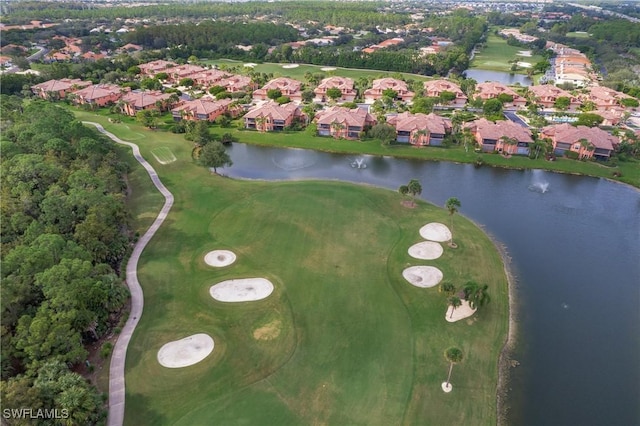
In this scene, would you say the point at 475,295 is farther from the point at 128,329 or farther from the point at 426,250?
the point at 128,329

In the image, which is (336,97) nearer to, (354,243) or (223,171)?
(223,171)

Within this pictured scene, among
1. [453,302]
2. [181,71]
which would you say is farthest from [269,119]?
[453,302]

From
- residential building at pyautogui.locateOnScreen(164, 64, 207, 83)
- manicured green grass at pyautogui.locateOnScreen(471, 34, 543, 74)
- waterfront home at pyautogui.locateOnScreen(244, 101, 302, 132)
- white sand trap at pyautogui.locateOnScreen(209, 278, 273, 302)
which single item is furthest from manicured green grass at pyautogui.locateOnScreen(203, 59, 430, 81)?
white sand trap at pyautogui.locateOnScreen(209, 278, 273, 302)

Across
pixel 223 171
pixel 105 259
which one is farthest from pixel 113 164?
pixel 105 259

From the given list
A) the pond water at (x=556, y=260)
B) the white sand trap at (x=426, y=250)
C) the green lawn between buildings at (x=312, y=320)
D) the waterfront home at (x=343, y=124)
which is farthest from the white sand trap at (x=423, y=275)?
the waterfront home at (x=343, y=124)

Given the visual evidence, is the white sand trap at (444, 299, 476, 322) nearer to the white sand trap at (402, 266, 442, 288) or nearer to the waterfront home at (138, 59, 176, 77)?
the white sand trap at (402, 266, 442, 288)
